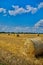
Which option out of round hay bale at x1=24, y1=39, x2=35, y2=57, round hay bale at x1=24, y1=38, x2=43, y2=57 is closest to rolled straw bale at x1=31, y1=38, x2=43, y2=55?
round hay bale at x1=24, y1=38, x2=43, y2=57

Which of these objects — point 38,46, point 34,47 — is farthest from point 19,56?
point 38,46

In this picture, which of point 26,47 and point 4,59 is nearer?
point 4,59

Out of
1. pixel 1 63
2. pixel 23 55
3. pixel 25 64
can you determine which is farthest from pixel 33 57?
pixel 1 63

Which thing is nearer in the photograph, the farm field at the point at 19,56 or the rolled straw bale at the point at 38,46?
the farm field at the point at 19,56

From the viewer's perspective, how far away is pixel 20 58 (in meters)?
13.9

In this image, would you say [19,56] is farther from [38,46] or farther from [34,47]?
[38,46]

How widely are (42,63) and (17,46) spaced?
141 inches

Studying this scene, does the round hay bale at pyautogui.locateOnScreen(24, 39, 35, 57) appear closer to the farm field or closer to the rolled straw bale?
the farm field

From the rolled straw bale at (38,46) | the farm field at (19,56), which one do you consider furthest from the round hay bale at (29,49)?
the rolled straw bale at (38,46)

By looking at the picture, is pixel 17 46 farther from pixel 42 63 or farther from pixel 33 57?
pixel 42 63

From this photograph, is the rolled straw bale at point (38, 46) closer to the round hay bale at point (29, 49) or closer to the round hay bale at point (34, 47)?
the round hay bale at point (34, 47)

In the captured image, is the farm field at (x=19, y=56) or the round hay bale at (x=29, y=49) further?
the round hay bale at (x=29, y=49)

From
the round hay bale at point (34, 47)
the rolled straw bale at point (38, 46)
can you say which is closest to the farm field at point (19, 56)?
the round hay bale at point (34, 47)

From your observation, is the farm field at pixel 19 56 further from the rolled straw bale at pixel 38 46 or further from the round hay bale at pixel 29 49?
the rolled straw bale at pixel 38 46
